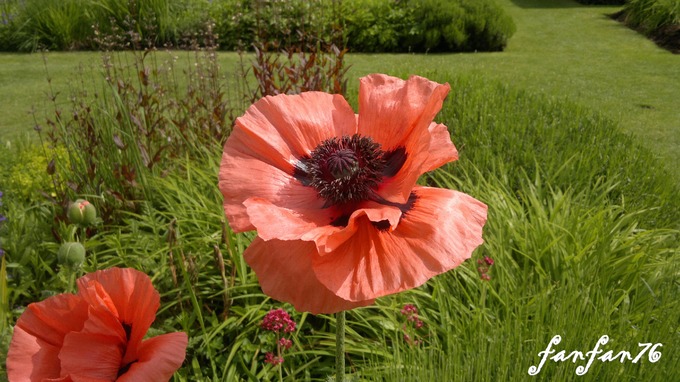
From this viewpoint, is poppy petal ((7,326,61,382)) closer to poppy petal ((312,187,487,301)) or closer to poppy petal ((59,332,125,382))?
poppy petal ((59,332,125,382))

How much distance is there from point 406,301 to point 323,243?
5.34 feet

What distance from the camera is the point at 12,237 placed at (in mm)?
3115

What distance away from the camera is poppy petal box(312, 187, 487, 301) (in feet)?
3.10

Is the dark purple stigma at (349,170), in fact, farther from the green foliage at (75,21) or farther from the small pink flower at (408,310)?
the green foliage at (75,21)

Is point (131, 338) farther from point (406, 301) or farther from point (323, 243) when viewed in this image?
point (406, 301)

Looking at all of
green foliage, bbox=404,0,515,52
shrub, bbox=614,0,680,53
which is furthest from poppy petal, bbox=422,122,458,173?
shrub, bbox=614,0,680,53

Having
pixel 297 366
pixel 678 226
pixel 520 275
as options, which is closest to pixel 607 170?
pixel 678 226

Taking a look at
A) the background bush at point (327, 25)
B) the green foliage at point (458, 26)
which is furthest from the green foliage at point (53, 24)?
the green foliage at point (458, 26)

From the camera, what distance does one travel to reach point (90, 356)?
3.59 feet

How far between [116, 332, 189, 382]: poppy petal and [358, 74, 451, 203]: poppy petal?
0.40 metres

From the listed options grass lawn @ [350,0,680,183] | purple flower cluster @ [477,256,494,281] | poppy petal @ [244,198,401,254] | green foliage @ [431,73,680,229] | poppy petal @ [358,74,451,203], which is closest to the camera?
poppy petal @ [244,198,401,254]

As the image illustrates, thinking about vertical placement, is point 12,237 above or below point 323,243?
below

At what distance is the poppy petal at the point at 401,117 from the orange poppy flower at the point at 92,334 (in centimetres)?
42

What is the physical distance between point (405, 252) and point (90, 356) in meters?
0.53
